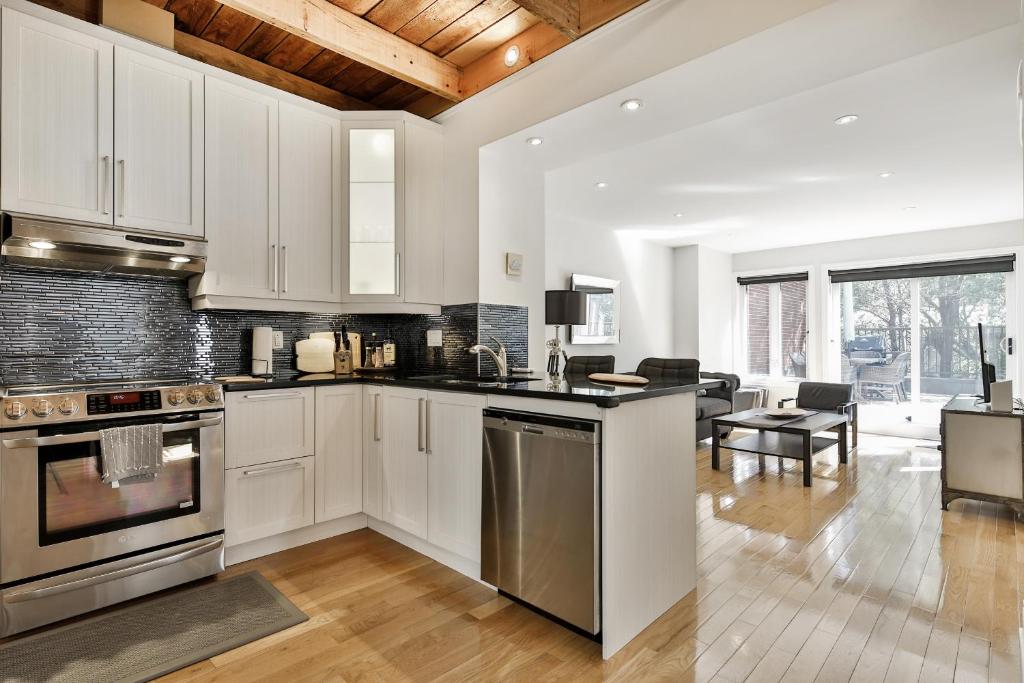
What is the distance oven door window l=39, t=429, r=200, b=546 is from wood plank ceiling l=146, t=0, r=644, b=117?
6.99 ft

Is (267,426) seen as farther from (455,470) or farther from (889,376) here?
(889,376)

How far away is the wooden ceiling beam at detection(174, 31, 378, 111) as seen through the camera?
9.71ft

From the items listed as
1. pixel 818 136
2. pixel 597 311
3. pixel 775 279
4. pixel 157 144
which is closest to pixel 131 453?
pixel 157 144

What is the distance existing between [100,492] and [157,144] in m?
1.66

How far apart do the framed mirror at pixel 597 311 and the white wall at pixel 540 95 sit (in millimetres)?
2147

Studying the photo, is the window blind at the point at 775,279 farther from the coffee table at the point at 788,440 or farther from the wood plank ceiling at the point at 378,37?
the wood plank ceiling at the point at 378,37

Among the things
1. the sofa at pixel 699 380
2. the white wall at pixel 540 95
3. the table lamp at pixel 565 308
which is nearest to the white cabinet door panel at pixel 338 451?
the white wall at pixel 540 95

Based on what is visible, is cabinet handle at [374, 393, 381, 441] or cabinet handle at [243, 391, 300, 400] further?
cabinet handle at [374, 393, 381, 441]

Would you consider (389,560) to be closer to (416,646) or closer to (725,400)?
(416,646)

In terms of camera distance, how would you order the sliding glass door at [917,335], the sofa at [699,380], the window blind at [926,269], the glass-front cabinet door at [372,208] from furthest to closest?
the sliding glass door at [917,335], the window blind at [926,269], the sofa at [699,380], the glass-front cabinet door at [372,208]

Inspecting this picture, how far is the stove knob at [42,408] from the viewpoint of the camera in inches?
80.1

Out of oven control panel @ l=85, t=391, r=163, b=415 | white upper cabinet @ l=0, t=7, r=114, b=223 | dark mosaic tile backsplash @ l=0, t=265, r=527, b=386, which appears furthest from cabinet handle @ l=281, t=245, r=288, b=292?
oven control panel @ l=85, t=391, r=163, b=415

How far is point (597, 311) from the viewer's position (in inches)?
236

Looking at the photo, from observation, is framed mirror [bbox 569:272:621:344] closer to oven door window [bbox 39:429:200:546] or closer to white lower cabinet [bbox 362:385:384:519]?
white lower cabinet [bbox 362:385:384:519]
